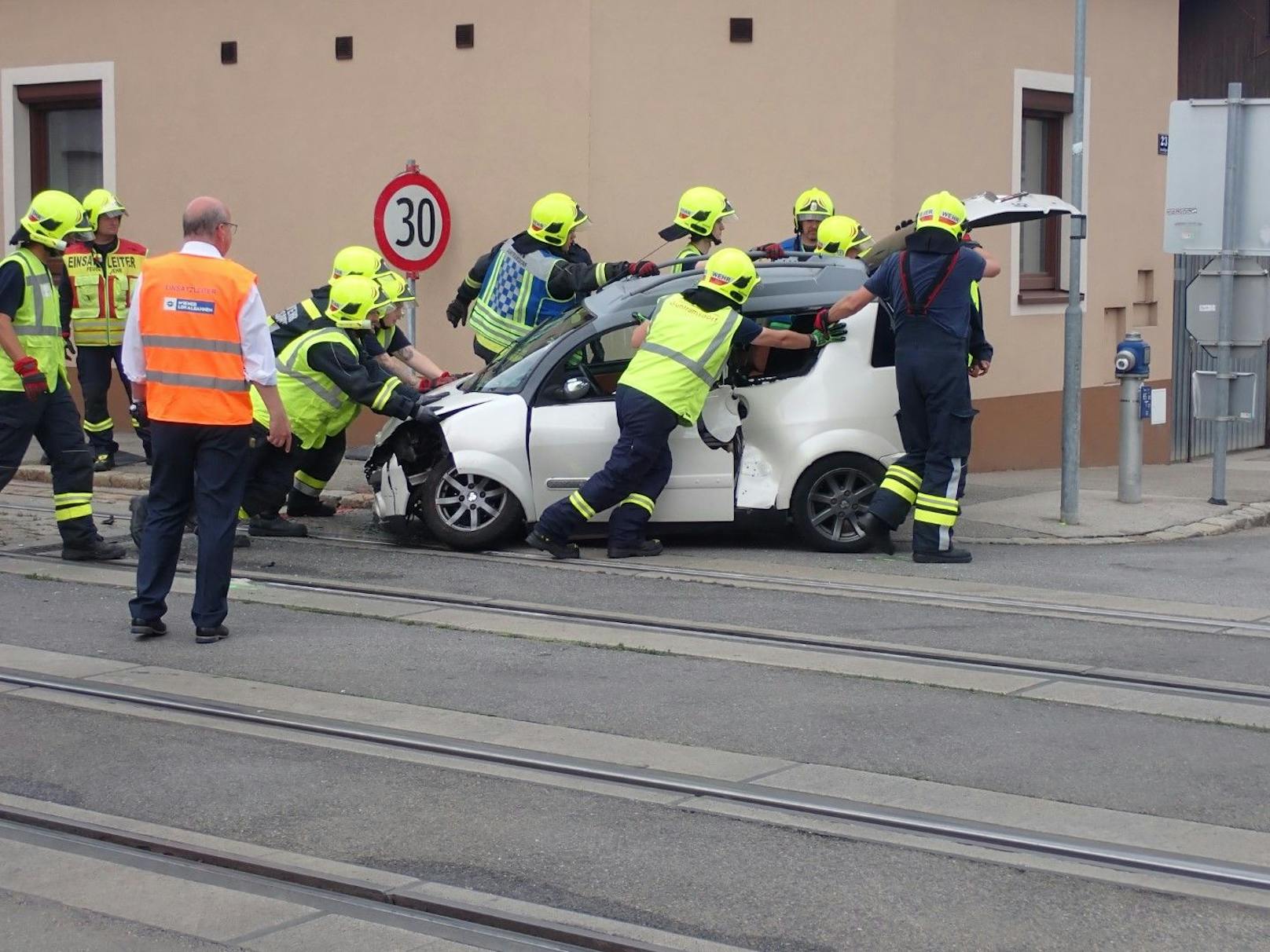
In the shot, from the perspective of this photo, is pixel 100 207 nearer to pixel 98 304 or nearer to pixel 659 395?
pixel 98 304

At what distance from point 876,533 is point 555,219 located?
3048mm

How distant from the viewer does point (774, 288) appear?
10594 millimetres

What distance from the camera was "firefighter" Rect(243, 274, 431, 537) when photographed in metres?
10.3

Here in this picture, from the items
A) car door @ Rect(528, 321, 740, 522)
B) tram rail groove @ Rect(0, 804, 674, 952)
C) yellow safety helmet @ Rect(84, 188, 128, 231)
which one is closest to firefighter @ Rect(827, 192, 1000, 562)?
car door @ Rect(528, 321, 740, 522)

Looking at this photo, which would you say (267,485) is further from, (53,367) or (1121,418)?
(1121,418)

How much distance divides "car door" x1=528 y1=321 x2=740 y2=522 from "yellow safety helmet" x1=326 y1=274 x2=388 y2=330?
1194 millimetres

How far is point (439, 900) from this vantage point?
476cm

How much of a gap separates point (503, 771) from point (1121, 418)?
770 cm

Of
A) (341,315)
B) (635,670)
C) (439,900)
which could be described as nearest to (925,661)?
(635,670)

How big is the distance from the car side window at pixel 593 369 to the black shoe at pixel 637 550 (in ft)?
2.93

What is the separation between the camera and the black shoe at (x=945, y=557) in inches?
404

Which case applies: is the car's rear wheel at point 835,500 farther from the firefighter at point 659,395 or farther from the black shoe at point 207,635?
the black shoe at point 207,635

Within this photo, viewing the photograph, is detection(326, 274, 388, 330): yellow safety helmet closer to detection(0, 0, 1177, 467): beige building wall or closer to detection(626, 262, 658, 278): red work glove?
detection(626, 262, 658, 278): red work glove

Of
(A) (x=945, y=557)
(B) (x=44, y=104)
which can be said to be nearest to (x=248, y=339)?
(A) (x=945, y=557)
